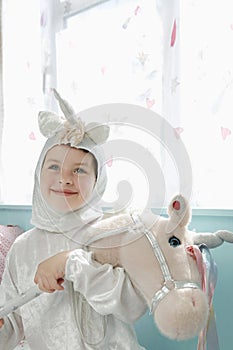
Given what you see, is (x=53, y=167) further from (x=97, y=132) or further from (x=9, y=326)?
(x=9, y=326)

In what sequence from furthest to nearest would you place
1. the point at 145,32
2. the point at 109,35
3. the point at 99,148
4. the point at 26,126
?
1. the point at 26,126
2. the point at 109,35
3. the point at 145,32
4. the point at 99,148

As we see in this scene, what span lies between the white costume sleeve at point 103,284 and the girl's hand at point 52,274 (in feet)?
0.04

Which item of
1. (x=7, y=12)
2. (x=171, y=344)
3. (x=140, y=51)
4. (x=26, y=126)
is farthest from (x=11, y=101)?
(x=171, y=344)

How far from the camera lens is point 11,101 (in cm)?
224

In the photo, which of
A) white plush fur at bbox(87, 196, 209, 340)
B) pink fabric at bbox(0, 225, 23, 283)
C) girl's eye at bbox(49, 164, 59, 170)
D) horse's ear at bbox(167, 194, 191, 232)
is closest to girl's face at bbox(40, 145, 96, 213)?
girl's eye at bbox(49, 164, 59, 170)

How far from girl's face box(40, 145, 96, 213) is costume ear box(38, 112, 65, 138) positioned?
0.04 metres

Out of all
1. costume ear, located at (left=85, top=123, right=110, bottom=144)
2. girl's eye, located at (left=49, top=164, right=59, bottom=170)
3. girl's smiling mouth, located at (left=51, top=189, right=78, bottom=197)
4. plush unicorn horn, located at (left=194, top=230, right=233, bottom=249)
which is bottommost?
plush unicorn horn, located at (left=194, top=230, right=233, bottom=249)

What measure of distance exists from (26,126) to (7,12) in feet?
1.79

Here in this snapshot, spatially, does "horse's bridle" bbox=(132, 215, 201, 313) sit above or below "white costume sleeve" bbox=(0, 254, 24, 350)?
above

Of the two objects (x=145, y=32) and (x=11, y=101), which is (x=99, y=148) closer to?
(x=145, y=32)

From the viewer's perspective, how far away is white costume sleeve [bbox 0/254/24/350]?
119 centimetres

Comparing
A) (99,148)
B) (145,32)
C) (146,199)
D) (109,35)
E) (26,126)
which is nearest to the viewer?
(146,199)

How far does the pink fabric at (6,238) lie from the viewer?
66.9 inches

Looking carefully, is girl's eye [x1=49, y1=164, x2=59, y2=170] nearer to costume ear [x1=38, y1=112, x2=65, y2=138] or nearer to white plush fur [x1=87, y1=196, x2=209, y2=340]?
costume ear [x1=38, y1=112, x2=65, y2=138]
